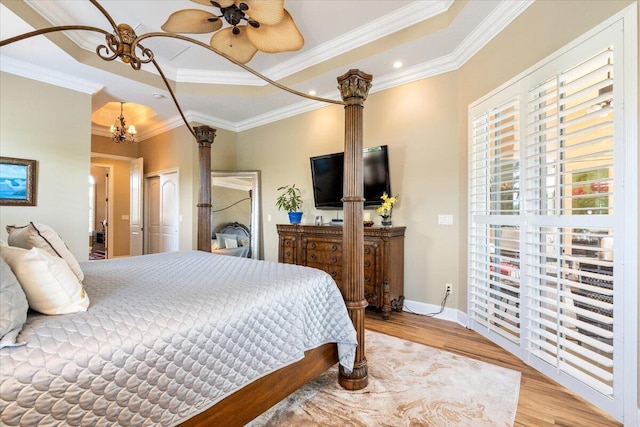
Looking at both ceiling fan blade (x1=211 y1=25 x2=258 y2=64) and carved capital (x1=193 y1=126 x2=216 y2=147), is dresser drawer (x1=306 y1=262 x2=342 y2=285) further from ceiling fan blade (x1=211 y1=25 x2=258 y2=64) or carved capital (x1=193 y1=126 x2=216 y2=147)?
ceiling fan blade (x1=211 y1=25 x2=258 y2=64)

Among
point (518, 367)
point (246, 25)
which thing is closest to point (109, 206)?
point (246, 25)

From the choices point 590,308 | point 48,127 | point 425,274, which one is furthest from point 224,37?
point 590,308

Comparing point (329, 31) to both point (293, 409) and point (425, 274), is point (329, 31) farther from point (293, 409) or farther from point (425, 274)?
point (293, 409)

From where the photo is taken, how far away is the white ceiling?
270 centimetres

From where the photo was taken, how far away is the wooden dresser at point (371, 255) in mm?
3164

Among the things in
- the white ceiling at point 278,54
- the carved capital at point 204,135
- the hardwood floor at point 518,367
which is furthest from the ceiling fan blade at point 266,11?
the hardwood floor at point 518,367

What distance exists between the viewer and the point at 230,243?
16.6ft

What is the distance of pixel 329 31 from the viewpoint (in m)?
3.17

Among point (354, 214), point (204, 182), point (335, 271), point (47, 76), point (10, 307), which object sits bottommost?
point (335, 271)

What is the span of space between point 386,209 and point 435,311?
1.26m

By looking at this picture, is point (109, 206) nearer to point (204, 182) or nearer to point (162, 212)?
point (162, 212)

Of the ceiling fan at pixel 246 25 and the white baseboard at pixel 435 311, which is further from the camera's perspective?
the white baseboard at pixel 435 311

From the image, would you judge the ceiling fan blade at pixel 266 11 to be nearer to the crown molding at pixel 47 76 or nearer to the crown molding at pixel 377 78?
the crown molding at pixel 377 78

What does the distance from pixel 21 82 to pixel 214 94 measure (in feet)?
6.90
